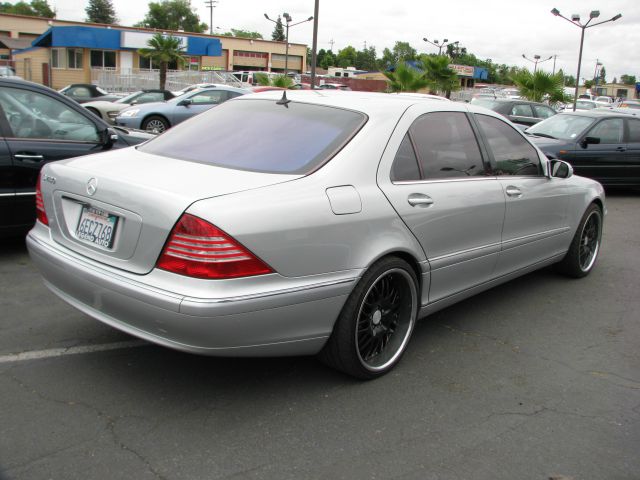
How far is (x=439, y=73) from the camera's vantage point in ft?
86.1

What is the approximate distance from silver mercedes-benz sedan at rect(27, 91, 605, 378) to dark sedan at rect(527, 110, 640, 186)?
699cm

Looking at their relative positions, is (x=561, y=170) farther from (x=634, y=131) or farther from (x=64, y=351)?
(x=634, y=131)

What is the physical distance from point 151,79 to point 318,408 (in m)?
40.1

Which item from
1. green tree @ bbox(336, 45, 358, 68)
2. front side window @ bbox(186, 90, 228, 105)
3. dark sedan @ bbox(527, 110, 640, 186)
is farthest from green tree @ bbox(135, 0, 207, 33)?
dark sedan @ bbox(527, 110, 640, 186)

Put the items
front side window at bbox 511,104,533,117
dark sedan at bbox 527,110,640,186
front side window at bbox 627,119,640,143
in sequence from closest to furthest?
dark sedan at bbox 527,110,640,186 → front side window at bbox 627,119,640,143 → front side window at bbox 511,104,533,117

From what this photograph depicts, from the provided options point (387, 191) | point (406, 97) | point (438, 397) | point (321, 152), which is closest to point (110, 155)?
point (321, 152)

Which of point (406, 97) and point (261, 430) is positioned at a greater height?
point (406, 97)

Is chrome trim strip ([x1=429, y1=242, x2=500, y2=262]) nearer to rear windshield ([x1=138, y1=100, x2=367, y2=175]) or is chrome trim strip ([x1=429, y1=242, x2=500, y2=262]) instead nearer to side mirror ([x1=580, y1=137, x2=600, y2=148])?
rear windshield ([x1=138, y1=100, x2=367, y2=175])

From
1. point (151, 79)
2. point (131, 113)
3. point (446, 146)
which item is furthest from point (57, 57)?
point (446, 146)

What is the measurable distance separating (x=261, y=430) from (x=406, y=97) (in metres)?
2.40

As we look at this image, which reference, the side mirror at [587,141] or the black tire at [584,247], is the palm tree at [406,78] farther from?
the black tire at [584,247]

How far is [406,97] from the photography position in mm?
4277

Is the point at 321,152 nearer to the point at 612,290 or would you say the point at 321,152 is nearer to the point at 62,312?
the point at 62,312

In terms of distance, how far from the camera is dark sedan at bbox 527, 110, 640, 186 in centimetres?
1087
